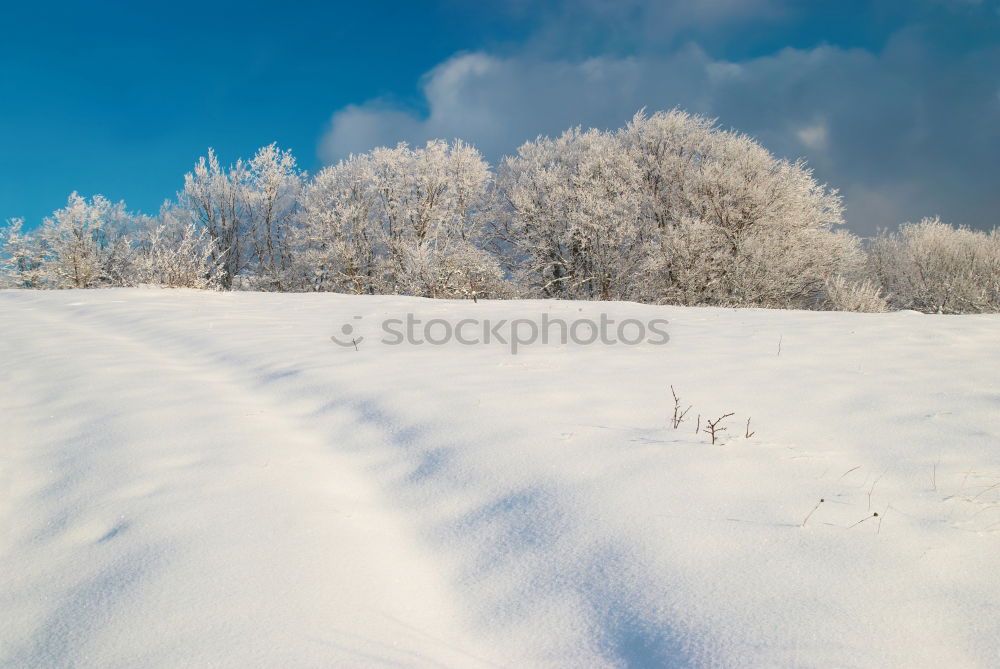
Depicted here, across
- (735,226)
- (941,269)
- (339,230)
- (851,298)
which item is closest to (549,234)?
(735,226)

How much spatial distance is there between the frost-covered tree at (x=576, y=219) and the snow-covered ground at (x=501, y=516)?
1603cm

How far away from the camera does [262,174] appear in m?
26.9

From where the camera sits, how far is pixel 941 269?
80.0 ft

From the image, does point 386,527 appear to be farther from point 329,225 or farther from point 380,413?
point 329,225

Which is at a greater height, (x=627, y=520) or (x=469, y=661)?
(x=627, y=520)

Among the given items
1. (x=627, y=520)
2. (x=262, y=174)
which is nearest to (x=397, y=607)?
(x=627, y=520)

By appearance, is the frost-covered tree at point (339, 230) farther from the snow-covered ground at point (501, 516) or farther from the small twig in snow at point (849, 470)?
the small twig in snow at point (849, 470)

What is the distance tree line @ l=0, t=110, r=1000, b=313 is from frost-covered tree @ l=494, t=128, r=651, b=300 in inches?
3.5

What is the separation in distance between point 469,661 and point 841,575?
1.25 m

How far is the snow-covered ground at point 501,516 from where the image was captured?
155cm

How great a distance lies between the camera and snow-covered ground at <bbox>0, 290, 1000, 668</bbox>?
5.08ft

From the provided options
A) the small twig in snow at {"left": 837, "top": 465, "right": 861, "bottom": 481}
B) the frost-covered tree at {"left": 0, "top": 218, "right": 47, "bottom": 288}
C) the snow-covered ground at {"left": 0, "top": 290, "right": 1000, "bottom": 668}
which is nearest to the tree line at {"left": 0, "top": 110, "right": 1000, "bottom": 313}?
the frost-covered tree at {"left": 0, "top": 218, "right": 47, "bottom": 288}

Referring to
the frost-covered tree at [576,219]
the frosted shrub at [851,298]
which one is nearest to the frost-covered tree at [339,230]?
the frost-covered tree at [576,219]

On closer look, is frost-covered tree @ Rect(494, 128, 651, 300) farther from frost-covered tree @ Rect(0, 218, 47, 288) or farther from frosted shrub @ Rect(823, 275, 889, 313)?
frost-covered tree @ Rect(0, 218, 47, 288)
